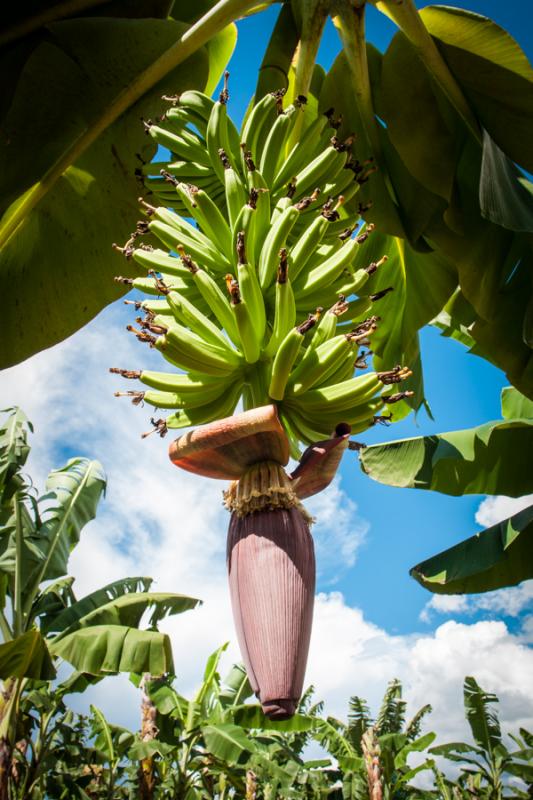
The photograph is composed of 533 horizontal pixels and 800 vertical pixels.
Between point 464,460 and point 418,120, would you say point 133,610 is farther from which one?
point 418,120

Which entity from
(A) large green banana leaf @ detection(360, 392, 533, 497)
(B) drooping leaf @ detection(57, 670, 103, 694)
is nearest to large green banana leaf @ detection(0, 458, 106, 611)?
(B) drooping leaf @ detection(57, 670, 103, 694)

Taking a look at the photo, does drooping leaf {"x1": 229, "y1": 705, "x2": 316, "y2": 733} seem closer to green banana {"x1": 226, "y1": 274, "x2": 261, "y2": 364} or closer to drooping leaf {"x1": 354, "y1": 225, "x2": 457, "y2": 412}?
drooping leaf {"x1": 354, "y1": 225, "x2": 457, "y2": 412}

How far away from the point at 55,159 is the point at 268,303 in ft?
3.44

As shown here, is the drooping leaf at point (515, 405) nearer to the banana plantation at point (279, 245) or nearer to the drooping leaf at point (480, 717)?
the banana plantation at point (279, 245)

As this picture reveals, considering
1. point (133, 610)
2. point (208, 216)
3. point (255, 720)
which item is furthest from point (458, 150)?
point (255, 720)

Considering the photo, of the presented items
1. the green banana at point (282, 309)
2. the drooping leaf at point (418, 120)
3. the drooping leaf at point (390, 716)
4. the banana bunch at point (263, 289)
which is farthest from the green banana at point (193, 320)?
the drooping leaf at point (390, 716)

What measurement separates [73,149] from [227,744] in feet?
16.3

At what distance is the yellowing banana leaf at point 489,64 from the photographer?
2.15 m

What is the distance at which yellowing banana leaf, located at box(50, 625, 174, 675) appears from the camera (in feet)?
12.0

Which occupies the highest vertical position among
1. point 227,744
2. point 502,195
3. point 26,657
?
point 502,195

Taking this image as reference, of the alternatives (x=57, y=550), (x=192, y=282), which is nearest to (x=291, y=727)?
(x=57, y=550)

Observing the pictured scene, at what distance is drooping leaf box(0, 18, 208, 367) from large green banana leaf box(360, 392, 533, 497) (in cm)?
171

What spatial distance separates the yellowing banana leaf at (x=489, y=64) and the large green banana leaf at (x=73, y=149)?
2.70 feet

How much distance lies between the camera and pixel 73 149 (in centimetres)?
205
